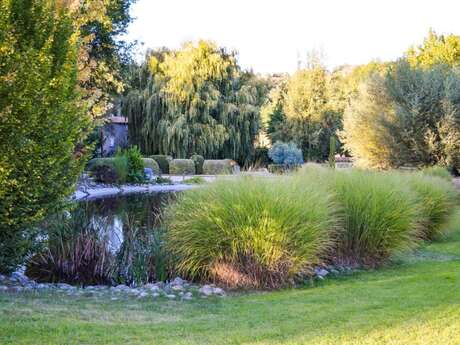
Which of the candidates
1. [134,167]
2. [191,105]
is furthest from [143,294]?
[191,105]

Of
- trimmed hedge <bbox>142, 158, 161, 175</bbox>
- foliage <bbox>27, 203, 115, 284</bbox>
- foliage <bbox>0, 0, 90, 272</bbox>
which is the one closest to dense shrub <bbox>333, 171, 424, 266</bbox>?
foliage <bbox>27, 203, 115, 284</bbox>

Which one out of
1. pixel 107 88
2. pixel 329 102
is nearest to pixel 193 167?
pixel 107 88

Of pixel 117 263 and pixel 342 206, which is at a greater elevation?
pixel 342 206

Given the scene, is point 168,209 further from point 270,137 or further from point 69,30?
point 270,137

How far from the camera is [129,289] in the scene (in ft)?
18.7

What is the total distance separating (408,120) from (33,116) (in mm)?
14528

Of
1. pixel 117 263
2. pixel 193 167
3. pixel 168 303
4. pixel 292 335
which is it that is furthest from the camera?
pixel 193 167

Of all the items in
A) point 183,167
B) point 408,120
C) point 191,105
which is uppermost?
point 191,105

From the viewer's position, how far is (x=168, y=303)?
4.86m

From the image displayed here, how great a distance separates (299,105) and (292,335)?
97.6 feet

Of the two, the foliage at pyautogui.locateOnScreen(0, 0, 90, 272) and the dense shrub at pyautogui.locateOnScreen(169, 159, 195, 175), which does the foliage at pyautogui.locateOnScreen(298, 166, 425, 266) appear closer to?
the foliage at pyautogui.locateOnScreen(0, 0, 90, 272)

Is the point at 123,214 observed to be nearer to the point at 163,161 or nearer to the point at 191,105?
the point at 163,161

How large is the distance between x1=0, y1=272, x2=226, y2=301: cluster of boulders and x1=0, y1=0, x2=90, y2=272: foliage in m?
0.27

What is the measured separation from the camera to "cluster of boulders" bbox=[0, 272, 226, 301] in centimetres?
527
